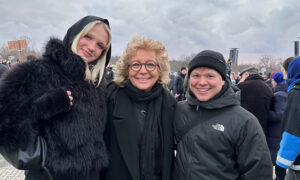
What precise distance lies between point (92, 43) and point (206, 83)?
3.77 ft

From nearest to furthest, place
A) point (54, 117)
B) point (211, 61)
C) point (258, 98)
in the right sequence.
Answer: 1. point (54, 117)
2. point (211, 61)
3. point (258, 98)

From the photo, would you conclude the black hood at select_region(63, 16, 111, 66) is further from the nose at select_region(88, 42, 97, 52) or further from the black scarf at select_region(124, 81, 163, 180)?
the black scarf at select_region(124, 81, 163, 180)

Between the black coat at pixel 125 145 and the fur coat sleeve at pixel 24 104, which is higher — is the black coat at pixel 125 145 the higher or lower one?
the lower one

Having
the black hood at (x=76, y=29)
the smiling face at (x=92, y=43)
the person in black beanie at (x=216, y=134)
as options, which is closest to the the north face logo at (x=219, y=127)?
the person in black beanie at (x=216, y=134)

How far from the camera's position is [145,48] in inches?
77.4

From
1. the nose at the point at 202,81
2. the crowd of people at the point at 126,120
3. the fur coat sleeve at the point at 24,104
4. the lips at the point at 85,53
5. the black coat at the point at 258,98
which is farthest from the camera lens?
the black coat at the point at 258,98

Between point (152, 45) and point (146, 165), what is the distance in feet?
3.78

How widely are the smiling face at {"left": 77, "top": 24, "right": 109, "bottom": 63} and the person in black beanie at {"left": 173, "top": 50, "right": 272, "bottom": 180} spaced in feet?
3.04

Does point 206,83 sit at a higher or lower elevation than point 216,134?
higher

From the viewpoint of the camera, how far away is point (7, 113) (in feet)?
4.25

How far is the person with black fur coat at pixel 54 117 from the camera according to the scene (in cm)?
133

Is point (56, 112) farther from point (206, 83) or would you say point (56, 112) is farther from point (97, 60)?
point (206, 83)

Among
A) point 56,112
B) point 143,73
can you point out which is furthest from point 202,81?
point 56,112

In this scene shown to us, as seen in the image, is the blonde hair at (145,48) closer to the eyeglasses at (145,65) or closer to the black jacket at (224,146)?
the eyeglasses at (145,65)
